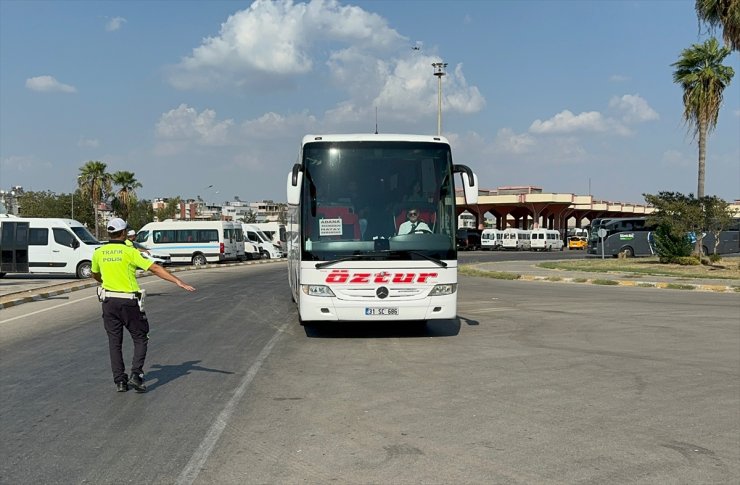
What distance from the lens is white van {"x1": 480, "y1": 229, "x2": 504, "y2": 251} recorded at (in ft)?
251

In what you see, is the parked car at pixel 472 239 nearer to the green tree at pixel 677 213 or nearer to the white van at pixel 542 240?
the white van at pixel 542 240

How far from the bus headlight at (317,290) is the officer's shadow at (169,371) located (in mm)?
2238

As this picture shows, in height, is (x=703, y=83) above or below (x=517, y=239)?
above

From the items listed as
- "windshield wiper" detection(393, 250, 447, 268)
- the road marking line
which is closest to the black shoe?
the road marking line

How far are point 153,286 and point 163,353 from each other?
14070mm

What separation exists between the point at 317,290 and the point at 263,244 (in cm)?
3819

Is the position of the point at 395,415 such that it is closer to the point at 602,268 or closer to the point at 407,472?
the point at 407,472

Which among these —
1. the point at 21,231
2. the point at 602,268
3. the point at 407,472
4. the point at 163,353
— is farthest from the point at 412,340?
the point at 602,268

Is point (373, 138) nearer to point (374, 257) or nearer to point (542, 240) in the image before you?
point (374, 257)

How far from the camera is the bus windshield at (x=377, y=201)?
1064 cm

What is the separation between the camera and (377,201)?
428 inches

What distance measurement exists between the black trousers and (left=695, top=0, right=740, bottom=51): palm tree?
30057 mm

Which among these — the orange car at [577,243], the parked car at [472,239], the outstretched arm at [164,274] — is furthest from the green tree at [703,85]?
the orange car at [577,243]

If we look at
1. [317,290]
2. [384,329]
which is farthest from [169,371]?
[384,329]
